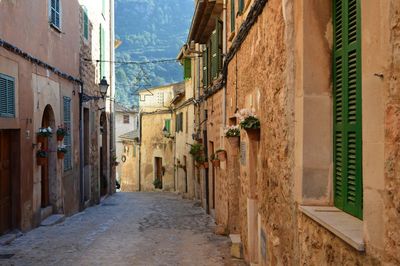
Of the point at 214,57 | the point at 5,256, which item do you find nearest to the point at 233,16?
the point at 214,57

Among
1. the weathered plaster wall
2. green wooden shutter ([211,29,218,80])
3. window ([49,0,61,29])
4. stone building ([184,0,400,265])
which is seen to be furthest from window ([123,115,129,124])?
stone building ([184,0,400,265])

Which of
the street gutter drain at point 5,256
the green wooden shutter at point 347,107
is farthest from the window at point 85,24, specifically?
the green wooden shutter at point 347,107

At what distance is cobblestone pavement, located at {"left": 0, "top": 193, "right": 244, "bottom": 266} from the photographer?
8.10 m

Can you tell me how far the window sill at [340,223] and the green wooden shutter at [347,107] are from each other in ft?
0.25

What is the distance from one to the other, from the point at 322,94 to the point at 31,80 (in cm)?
806

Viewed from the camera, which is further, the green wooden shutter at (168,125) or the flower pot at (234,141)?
the green wooden shutter at (168,125)

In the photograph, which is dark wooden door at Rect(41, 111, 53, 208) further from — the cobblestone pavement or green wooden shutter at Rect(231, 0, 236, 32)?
green wooden shutter at Rect(231, 0, 236, 32)

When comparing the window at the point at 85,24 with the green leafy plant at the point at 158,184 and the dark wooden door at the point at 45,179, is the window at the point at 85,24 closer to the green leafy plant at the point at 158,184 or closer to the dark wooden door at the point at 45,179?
the dark wooden door at the point at 45,179

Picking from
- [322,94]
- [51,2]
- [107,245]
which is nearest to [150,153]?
[51,2]

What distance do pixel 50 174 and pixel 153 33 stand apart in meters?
130

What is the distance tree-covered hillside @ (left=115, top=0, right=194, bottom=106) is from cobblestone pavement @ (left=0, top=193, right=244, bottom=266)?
305 feet

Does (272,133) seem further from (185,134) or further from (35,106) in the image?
(185,134)

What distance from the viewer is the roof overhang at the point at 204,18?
13.2 m

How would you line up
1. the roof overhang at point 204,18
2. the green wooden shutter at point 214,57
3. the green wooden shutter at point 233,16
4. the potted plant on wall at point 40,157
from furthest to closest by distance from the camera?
the green wooden shutter at point 214,57
the roof overhang at point 204,18
the potted plant on wall at point 40,157
the green wooden shutter at point 233,16
